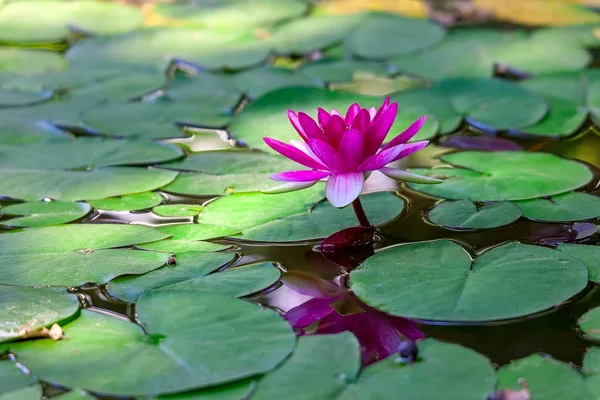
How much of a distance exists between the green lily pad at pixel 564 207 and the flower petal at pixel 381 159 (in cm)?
40

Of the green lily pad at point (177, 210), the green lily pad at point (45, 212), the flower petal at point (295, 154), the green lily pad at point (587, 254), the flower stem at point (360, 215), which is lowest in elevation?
the green lily pad at point (45, 212)

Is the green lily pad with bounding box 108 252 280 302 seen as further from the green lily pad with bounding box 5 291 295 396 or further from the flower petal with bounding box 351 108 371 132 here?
the flower petal with bounding box 351 108 371 132

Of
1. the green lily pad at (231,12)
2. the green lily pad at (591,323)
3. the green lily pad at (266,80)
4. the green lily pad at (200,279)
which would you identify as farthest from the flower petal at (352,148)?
the green lily pad at (231,12)

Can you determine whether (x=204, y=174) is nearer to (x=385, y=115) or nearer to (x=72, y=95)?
(x=385, y=115)

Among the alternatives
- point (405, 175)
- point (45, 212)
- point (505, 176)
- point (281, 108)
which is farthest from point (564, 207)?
point (45, 212)

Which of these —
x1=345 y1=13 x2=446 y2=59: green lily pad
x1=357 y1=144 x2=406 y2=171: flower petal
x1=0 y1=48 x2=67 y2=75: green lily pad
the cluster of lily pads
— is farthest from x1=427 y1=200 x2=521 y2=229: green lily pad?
x1=0 y1=48 x2=67 y2=75: green lily pad

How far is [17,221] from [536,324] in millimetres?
1126

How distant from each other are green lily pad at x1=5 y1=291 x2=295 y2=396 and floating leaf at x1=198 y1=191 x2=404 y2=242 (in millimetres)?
305

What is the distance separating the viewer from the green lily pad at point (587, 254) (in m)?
1.39

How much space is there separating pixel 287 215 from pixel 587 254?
0.63 metres

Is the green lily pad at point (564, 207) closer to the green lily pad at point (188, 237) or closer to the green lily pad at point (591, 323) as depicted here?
the green lily pad at point (591, 323)

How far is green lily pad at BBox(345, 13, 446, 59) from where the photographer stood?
9.29ft

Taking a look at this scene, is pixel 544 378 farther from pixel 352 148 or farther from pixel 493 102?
pixel 493 102

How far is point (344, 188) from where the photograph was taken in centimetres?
144
